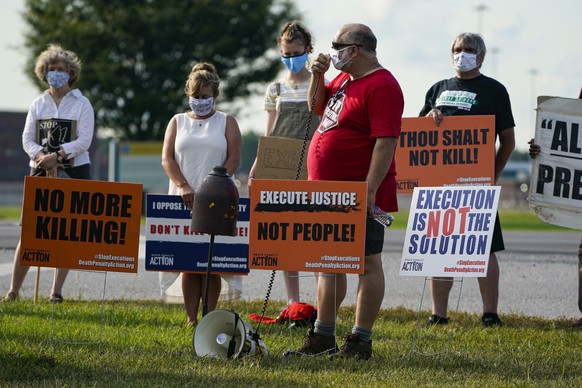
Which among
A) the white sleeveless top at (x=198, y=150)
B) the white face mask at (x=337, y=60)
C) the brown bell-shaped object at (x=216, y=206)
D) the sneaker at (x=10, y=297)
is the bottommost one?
the sneaker at (x=10, y=297)

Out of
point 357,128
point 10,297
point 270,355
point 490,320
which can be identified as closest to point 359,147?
point 357,128

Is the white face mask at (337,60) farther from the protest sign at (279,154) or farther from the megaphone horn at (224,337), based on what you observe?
the protest sign at (279,154)

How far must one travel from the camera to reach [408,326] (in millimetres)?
8859

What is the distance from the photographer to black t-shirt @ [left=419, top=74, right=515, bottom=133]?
9055 millimetres

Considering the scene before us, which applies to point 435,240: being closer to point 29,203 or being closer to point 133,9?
point 29,203

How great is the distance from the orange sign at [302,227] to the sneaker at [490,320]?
93.8 inches

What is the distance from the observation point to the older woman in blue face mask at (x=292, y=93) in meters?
8.84

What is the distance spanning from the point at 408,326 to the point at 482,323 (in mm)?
635

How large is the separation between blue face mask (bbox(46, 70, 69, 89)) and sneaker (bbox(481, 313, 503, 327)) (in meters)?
4.11

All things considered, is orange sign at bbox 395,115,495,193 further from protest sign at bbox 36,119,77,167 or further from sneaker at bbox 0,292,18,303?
sneaker at bbox 0,292,18,303

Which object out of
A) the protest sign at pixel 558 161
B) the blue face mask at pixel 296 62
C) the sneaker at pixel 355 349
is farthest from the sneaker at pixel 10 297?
the protest sign at pixel 558 161

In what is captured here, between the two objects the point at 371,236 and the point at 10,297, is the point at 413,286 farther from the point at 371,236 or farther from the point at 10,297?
the point at 371,236

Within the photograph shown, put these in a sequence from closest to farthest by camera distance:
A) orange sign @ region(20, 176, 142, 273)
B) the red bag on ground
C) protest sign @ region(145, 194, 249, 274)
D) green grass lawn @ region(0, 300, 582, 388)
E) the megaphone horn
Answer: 1. green grass lawn @ region(0, 300, 582, 388)
2. the megaphone horn
3. orange sign @ region(20, 176, 142, 273)
4. protest sign @ region(145, 194, 249, 274)
5. the red bag on ground

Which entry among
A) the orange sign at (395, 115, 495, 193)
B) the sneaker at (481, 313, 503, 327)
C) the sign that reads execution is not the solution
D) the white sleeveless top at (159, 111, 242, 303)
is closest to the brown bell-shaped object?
the sign that reads execution is not the solution
